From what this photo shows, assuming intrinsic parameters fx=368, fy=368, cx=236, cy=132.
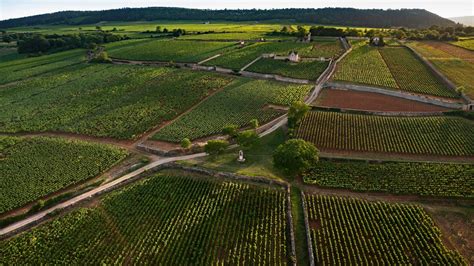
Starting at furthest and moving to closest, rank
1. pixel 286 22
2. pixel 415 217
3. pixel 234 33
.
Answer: pixel 286 22
pixel 234 33
pixel 415 217

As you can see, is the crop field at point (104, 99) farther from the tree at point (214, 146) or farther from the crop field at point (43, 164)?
the tree at point (214, 146)

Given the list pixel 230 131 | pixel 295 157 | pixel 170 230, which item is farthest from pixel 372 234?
pixel 230 131

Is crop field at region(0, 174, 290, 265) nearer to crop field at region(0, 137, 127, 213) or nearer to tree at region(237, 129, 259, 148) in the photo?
crop field at region(0, 137, 127, 213)

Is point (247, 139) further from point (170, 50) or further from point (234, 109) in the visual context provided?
point (170, 50)

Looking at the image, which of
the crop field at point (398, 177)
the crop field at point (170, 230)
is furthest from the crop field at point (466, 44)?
the crop field at point (170, 230)

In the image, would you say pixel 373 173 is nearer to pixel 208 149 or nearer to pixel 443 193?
pixel 443 193

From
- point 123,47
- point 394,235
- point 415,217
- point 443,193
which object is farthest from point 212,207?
point 123,47

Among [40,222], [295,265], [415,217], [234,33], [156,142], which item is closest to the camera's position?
[295,265]

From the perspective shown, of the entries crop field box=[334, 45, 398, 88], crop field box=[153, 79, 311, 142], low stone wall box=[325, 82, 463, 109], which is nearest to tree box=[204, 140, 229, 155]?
crop field box=[153, 79, 311, 142]
